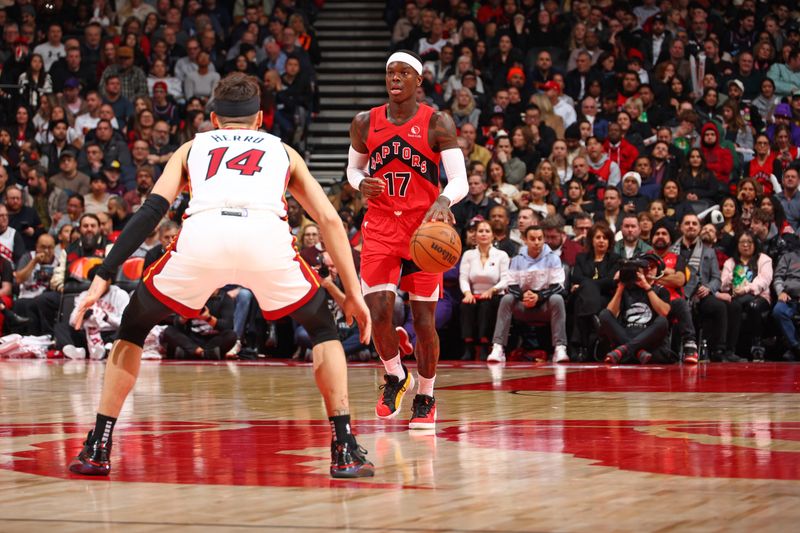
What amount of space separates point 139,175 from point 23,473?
397 inches

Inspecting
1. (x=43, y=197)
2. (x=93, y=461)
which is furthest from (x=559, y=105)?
(x=93, y=461)

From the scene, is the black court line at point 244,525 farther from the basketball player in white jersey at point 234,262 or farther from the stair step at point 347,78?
the stair step at point 347,78

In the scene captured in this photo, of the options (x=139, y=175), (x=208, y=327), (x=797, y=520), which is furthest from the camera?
(x=139, y=175)

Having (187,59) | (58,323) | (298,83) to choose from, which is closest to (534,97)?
(298,83)

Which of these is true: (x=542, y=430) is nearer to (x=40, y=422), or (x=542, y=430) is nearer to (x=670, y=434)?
(x=670, y=434)

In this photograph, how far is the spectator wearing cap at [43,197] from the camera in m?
14.9

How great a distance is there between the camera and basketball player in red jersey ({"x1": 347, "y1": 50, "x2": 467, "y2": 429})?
263 inches

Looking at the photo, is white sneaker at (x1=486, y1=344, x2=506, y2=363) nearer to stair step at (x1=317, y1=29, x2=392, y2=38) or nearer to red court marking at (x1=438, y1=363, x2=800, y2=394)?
red court marking at (x1=438, y1=363, x2=800, y2=394)

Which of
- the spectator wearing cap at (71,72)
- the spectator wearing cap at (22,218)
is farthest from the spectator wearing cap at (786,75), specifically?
the spectator wearing cap at (22,218)

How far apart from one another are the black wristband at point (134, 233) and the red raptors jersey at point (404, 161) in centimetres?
225

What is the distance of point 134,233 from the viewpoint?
4582 millimetres

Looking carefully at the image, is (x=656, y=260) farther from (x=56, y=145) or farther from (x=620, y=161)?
(x=56, y=145)

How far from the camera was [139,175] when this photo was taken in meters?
14.4

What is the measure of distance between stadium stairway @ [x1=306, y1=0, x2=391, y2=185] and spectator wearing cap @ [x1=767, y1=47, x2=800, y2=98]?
5.42m
